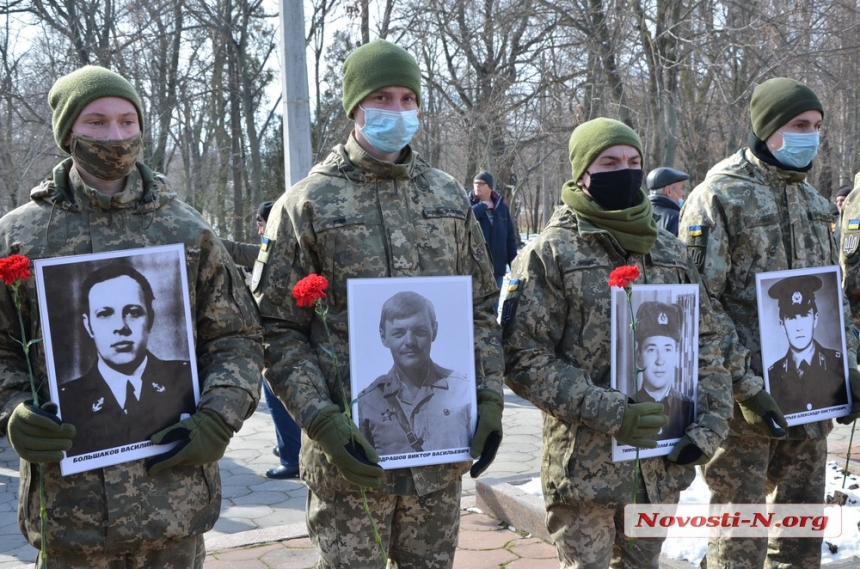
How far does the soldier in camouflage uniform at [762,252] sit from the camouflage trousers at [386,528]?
1.44 meters

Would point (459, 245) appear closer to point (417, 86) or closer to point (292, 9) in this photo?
point (417, 86)

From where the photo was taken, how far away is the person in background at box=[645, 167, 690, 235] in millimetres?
7969

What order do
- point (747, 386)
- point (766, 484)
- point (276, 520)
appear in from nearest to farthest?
1. point (747, 386)
2. point (766, 484)
3. point (276, 520)

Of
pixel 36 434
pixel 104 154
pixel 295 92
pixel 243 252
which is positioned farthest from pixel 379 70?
pixel 243 252

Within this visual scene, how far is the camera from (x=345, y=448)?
2787 millimetres

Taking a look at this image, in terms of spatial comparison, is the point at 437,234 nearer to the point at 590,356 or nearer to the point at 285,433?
the point at 590,356

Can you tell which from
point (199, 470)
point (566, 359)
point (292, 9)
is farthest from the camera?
point (292, 9)

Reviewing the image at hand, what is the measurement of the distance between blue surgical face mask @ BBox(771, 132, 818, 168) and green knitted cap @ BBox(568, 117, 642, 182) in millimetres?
930

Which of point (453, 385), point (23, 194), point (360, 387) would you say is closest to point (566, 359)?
point (453, 385)

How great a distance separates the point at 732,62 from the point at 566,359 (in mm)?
12470

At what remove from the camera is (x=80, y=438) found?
260 cm

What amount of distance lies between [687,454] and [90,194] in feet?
7.18

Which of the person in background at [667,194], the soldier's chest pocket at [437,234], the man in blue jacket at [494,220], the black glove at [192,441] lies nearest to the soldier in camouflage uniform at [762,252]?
the soldier's chest pocket at [437,234]

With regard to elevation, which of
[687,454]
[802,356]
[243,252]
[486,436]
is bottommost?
[687,454]
